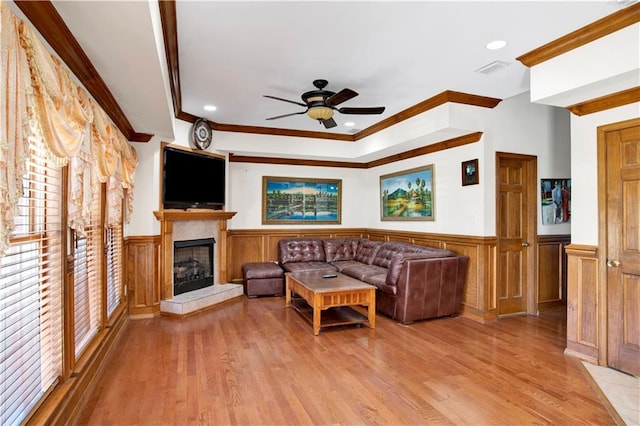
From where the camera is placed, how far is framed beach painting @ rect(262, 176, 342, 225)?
22.2 ft

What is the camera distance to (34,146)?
2.10 meters

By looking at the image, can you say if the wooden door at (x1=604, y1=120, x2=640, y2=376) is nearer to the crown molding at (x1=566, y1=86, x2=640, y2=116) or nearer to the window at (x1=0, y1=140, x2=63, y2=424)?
the crown molding at (x1=566, y1=86, x2=640, y2=116)

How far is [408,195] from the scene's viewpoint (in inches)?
237

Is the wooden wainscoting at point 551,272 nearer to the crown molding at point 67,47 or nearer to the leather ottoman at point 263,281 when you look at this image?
the leather ottoman at point 263,281

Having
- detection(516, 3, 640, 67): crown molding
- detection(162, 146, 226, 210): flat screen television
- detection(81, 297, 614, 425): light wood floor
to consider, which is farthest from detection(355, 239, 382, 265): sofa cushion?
detection(516, 3, 640, 67): crown molding

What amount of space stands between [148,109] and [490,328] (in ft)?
14.9

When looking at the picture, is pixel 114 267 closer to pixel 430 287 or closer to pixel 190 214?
pixel 190 214

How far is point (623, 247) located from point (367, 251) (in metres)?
3.75

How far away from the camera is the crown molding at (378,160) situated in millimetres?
4827

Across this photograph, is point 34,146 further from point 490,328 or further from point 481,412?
point 490,328

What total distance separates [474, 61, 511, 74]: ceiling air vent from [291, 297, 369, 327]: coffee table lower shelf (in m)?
3.10

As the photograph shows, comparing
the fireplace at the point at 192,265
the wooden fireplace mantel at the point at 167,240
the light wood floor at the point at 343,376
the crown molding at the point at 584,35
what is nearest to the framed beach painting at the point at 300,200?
the fireplace at the point at 192,265

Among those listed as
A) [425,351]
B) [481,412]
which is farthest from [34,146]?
[425,351]

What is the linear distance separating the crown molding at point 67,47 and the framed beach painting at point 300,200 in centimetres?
348
